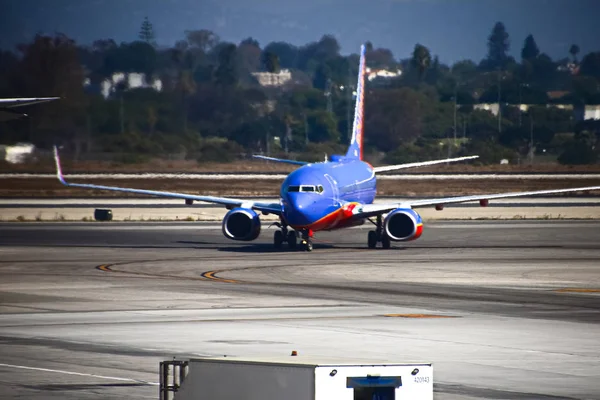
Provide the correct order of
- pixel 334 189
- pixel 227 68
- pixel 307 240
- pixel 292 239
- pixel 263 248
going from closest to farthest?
pixel 307 240 < pixel 334 189 < pixel 292 239 < pixel 263 248 < pixel 227 68

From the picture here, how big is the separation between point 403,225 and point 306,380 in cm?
3904

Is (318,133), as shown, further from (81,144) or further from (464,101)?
(81,144)

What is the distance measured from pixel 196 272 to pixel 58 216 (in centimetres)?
3243

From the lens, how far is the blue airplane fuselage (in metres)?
48.9

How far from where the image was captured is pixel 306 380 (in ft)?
39.9

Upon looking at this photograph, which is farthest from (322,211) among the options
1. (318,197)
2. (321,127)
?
(321,127)

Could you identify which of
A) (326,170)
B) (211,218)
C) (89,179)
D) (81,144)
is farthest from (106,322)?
(89,179)

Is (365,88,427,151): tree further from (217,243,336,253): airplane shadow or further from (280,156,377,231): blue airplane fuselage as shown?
(280,156,377,231): blue airplane fuselage

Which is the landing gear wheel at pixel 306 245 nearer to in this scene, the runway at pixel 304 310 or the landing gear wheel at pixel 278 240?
the runway at pixel 304 310

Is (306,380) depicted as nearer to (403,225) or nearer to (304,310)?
(304,310)

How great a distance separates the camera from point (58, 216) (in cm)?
7188

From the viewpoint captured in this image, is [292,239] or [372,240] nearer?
[292,239]

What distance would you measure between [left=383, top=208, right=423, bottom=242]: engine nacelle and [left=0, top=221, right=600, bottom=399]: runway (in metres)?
0.66

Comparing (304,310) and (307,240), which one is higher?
(307,240)
